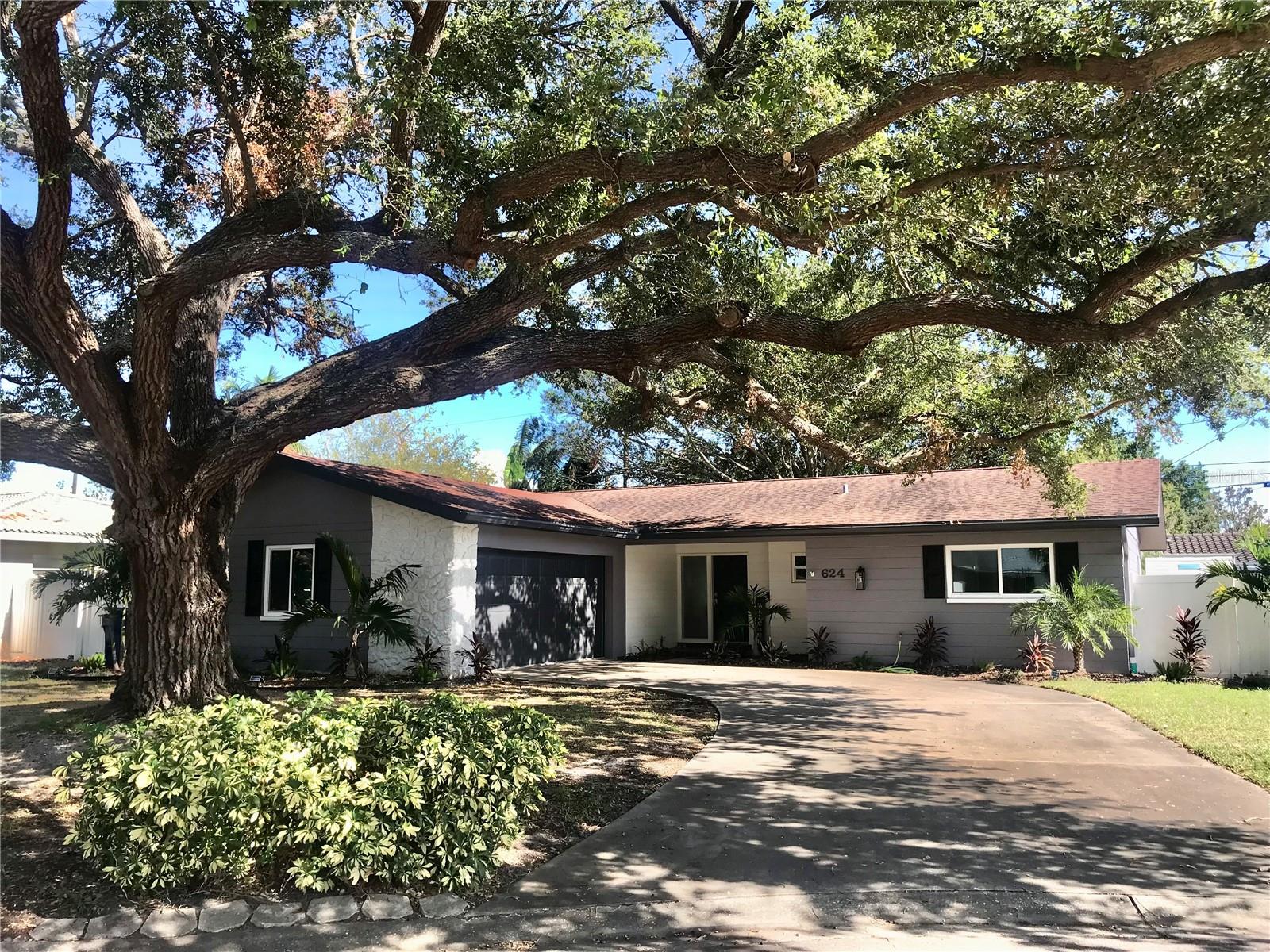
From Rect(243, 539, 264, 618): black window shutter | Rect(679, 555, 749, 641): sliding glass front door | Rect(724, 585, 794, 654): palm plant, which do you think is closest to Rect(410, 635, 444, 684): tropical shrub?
Rect(243, 539, 264, 618): black window shutter

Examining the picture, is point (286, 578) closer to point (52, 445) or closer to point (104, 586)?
point (104, 586)

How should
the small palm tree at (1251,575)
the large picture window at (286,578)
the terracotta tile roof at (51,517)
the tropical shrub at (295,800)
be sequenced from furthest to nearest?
the terracotta tile roof at (51,517) < the large picture window at (286,578) < the small palm tree at (1251,575) < the tropical shrub at (295,800)

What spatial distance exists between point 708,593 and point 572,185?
471 inches

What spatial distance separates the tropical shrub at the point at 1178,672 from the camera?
1414cm

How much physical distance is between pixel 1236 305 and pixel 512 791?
911 centimetres

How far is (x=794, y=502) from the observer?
18.4 meters

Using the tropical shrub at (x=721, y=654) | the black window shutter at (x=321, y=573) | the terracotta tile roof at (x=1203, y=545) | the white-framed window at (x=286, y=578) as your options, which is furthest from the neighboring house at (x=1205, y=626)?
the terracotta tile roof at (x=1203, y=545)

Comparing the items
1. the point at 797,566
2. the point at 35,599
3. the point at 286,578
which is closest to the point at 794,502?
the point at 797,566

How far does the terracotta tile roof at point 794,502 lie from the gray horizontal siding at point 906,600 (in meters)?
0.50

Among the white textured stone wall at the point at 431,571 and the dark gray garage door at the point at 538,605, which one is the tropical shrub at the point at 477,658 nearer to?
the white textured stone wall at the point at 431,571

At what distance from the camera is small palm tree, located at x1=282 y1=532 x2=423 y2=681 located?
42.4 ft

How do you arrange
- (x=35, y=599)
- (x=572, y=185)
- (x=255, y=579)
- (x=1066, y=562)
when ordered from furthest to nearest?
(x=35, y=599) → (x=255, y=579) → (x=1066, y=562) → (x=572, y=185)

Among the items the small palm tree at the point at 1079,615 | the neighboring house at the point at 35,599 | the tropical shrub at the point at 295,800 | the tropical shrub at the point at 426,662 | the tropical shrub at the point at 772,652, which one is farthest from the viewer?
the neighboring house at the point at 35,599

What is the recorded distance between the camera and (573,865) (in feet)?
17.0
